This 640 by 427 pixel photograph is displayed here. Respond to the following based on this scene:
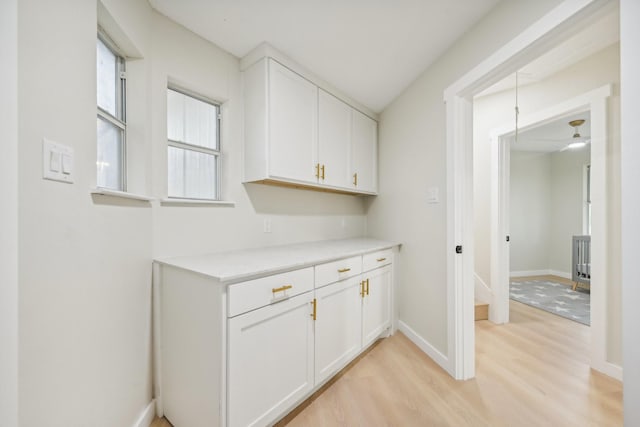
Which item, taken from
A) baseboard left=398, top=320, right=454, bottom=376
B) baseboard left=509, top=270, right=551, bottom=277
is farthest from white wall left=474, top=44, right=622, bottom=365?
baseboard left=509, top=270, right=551, bottom=277

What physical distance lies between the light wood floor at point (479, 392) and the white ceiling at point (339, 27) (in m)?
2.32

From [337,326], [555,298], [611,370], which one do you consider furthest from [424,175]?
[555,298]

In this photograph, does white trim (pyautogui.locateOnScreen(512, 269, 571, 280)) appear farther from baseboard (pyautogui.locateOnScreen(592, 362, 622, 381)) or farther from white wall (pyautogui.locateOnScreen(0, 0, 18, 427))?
white wall (pyautogui.locateOnScreen(0, 0, 18, 427))

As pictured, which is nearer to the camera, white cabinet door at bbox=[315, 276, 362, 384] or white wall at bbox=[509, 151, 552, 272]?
white cabinet door at bbox=[315, 276, 362, 384]

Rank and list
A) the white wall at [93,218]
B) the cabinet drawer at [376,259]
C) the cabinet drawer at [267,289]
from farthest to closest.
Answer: the cabinet drawer at [376,259] → the cabinet drawer at [267,289] → the white wall at [93,218]

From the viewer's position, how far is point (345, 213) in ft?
9.41

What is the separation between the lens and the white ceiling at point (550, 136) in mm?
3426

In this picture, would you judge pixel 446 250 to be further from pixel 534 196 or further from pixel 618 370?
pixel 534 196

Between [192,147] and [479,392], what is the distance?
2.47 meters

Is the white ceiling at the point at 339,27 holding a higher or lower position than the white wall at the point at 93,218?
higher

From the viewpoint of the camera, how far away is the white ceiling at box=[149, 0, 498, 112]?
4.79ft

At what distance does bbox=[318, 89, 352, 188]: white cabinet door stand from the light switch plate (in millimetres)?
1516

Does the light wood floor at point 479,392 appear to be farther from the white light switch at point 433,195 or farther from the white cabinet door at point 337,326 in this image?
the white light switch at point 433,195

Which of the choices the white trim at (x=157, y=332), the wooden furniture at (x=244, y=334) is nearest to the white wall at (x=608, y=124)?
the wooden furniture at (x=244, y=334)
